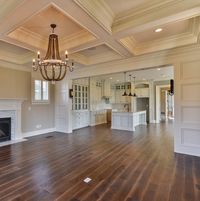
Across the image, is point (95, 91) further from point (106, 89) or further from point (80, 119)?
point (80, 119)

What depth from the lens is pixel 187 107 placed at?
156 inches

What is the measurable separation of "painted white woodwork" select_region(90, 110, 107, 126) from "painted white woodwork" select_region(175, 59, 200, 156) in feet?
18.0

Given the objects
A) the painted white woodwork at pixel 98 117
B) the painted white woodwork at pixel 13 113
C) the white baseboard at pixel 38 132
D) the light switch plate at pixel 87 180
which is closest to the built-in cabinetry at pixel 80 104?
the painted white woodwork at pixel 98 117

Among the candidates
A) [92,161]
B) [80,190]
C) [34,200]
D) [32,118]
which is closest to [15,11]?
[34,200]

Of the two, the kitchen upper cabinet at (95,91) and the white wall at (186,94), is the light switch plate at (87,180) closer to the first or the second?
the white wall at (186,94)

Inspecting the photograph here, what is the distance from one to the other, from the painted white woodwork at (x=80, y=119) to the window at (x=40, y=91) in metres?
1.64

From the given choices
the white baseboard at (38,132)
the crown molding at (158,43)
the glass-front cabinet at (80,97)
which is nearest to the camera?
the crown molding at (158,43)

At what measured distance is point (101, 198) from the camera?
7.03 ft

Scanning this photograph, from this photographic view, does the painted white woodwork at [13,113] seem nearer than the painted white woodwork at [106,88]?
Yes

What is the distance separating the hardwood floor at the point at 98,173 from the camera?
2236 mm

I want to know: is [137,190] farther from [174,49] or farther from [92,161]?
[174,49]

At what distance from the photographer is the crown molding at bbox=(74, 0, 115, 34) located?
2.20m

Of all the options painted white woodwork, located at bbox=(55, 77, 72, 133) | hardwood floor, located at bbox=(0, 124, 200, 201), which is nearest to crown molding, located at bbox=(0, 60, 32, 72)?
painted white woodwork, located at bbox=(55, 77, 72, 133)

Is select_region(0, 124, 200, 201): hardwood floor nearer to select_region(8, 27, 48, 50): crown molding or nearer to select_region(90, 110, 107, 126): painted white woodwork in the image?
select_region(8, 27, 48, 50): crown molding
